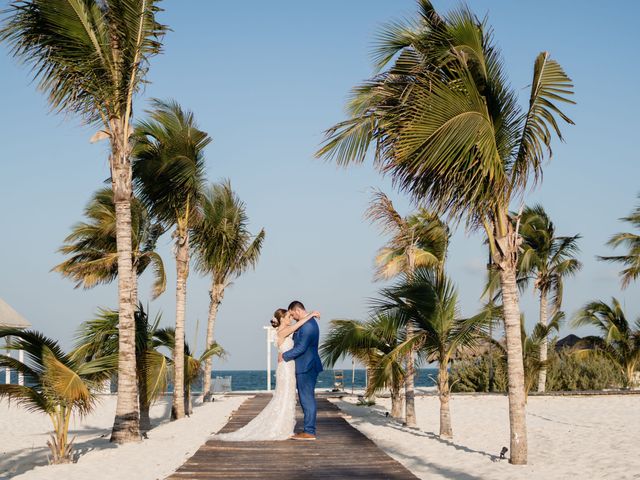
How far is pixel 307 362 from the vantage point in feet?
39.6

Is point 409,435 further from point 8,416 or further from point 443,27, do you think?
point 8,416

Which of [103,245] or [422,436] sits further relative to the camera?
[103,245]

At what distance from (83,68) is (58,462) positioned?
6.36 m

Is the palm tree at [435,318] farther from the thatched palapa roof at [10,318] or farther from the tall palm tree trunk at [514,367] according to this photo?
the thatched palapa roof at [10,318]

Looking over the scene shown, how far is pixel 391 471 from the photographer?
8.70m

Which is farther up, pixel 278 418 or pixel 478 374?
pixel 478 374

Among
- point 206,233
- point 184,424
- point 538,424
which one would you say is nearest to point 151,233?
point 206,233

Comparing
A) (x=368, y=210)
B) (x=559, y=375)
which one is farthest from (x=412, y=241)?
(x=559, y=375)

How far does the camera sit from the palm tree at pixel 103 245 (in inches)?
702

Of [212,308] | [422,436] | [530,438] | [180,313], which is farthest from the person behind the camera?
[212,308]

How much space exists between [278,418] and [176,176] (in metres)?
6.54

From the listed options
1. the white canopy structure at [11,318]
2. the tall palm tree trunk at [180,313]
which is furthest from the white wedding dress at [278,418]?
the white canopy structure at [11,318]

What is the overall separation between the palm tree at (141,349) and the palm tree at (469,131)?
22.0 feet

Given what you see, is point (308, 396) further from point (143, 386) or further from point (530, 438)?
point (143, 386)
